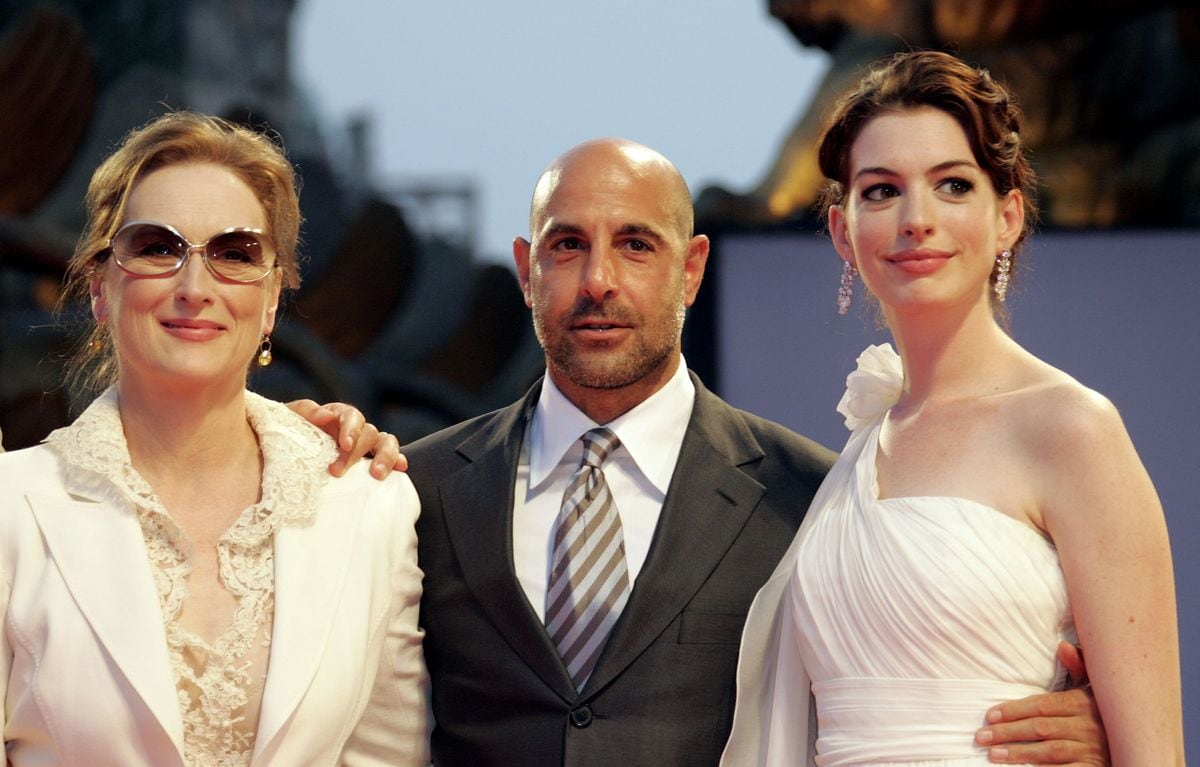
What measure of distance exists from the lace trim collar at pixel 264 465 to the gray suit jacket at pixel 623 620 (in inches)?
10.7

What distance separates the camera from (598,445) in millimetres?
2504

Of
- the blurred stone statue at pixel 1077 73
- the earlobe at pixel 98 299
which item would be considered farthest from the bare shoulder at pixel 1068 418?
the blurred stone statue at pixel 1077 73

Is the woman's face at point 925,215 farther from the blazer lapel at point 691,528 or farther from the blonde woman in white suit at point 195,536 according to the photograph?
the blonde woman in white suit at point 195,536

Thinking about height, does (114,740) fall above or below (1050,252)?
below

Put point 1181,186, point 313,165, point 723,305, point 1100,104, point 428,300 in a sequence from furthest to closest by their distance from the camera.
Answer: point 428,300, point 313,165, point 1100,104, point 1181,186, point 723,305

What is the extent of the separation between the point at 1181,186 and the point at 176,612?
17.9 ft

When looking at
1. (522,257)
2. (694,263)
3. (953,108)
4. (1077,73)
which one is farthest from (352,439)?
(1077,73)

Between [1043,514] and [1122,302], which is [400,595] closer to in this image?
[1043,514]

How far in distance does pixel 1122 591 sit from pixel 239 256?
1.31 m

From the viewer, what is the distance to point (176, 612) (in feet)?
6.97

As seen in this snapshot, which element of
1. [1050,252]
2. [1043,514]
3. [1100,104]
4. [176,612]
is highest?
[1100,104]

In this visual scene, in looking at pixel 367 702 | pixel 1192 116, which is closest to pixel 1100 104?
pixel 1192 116

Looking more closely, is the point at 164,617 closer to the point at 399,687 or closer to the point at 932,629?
the point at 399,687

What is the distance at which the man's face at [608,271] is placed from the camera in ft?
8.21
